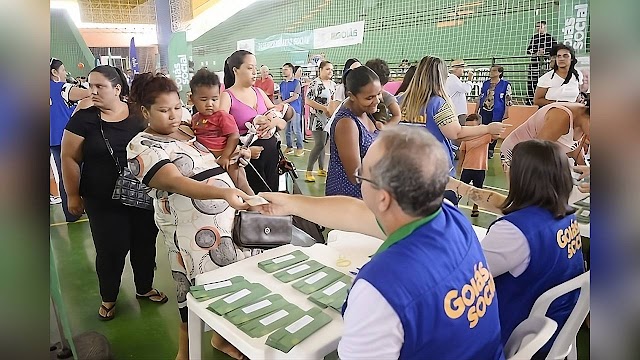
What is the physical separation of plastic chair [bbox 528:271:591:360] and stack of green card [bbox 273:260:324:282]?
1.63 ft

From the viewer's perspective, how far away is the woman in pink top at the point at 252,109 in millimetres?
1385

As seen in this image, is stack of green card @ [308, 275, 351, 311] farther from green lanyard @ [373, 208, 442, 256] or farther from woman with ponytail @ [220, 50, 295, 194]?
woman with ponytail @ [220, 50, 295, 194]

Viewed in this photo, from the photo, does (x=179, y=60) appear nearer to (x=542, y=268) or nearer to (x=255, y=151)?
(x=255, y=151)

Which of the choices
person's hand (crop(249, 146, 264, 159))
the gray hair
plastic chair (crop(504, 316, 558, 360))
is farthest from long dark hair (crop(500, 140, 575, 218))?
person's hand (crop(249, 146, 264, 159))

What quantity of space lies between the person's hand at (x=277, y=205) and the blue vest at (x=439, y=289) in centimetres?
54

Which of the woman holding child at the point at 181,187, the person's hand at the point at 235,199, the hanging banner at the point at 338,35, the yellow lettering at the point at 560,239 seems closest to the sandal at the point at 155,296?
the woman holding child at the point at 181,187

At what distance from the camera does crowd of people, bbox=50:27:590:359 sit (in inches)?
29.6

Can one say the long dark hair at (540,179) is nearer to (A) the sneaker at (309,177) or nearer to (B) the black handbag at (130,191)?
(A) the sneaker at (309,177)

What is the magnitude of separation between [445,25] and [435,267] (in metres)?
0.93

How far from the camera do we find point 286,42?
4.50 ft

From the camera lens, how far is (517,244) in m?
1.05

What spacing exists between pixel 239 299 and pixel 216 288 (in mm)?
85
